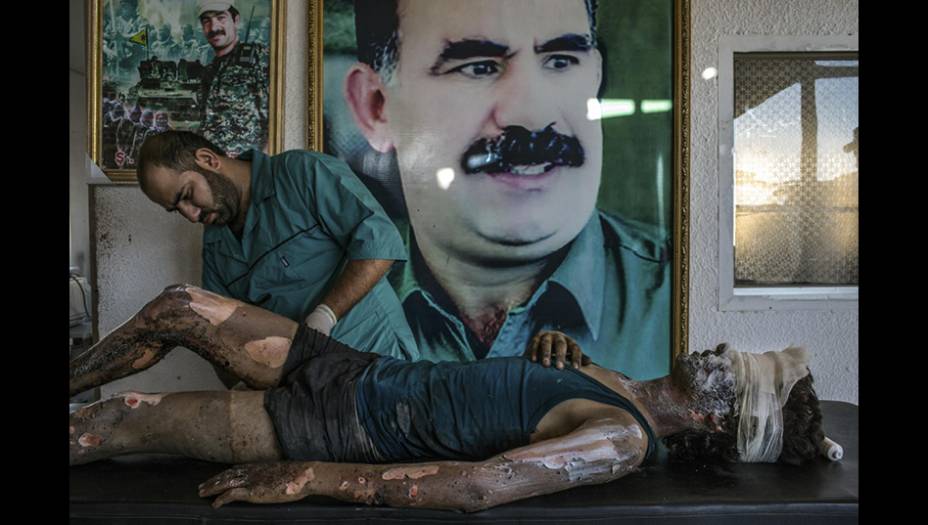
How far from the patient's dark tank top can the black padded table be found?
177 millimetres

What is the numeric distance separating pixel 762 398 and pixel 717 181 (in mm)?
1232

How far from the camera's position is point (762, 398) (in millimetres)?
1640

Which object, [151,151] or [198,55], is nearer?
[151,151]

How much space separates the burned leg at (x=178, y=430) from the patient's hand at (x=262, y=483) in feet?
0.42

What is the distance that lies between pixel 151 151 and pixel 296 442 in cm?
98

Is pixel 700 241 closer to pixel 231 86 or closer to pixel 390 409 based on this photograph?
pixel 390 409

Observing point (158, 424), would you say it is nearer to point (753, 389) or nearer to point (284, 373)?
point (284, 373)

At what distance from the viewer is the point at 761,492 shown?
4.66ft

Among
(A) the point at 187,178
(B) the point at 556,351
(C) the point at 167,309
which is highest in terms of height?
(A) the point at 187,178

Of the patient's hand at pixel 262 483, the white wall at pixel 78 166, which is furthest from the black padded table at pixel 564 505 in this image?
the white wall at pixel 78 166

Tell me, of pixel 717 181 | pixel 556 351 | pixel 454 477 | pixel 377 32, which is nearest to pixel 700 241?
pixel 717 181

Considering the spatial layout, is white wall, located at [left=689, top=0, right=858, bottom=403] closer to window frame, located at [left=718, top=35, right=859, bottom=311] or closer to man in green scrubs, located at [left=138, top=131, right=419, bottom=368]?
window frame, located at [left=718, top=35, right=859, bottom=311]

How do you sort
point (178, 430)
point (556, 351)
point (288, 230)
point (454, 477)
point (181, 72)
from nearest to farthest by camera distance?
1. point (454, 477)
2. point (178, 430)
3. point (556, 351)
4. point (288, 230)
5. point (181, 72)

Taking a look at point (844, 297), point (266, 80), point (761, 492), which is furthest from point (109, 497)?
point (844, 297)
